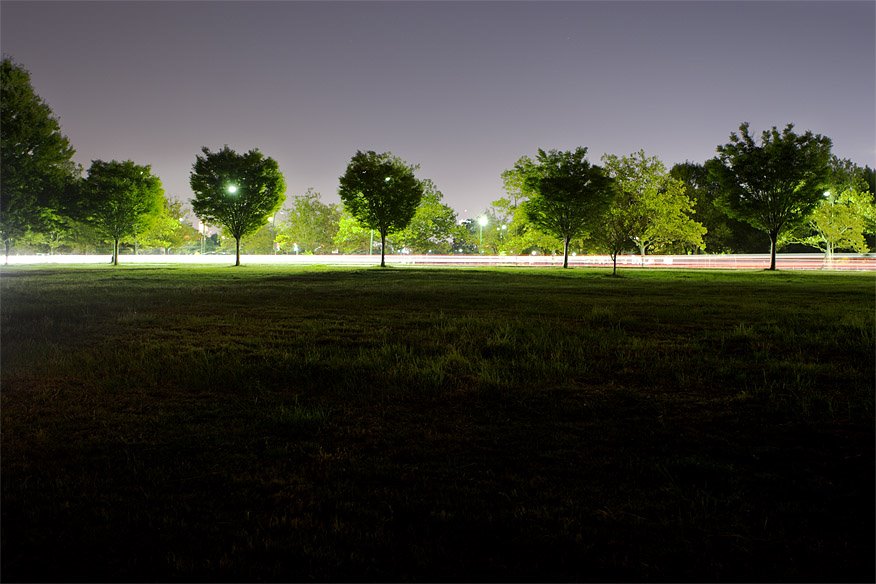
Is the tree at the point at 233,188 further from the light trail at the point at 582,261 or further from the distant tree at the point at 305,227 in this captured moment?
the distant tree at the point at 305,227

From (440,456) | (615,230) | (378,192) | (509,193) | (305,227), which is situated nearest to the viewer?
(440,456)

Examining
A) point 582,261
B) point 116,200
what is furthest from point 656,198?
point 116,200

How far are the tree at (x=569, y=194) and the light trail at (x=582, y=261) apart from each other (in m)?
10.9

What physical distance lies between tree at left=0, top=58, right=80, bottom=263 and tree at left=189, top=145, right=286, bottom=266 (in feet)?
31.5

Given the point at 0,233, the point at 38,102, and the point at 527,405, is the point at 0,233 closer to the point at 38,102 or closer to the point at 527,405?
the point at 38,102

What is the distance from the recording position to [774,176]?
111 feet

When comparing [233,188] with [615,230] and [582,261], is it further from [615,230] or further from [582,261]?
[582,261]

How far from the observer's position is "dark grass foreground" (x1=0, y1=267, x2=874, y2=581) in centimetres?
288

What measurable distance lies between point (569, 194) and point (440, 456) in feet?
116

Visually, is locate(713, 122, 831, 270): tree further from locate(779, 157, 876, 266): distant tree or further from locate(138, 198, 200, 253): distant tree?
locate(138, 198, 200, 253): distant tree

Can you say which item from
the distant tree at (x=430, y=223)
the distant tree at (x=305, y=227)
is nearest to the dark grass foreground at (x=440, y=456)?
the distant tree at (x=430, y=223)

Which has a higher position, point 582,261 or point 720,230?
point 720,230

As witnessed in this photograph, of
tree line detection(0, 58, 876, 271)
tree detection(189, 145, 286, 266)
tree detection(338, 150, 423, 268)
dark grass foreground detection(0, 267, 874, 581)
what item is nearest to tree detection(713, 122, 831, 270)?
tree line detection(0, 58, 876, 271)

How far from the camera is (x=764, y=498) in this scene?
3.52 metres
